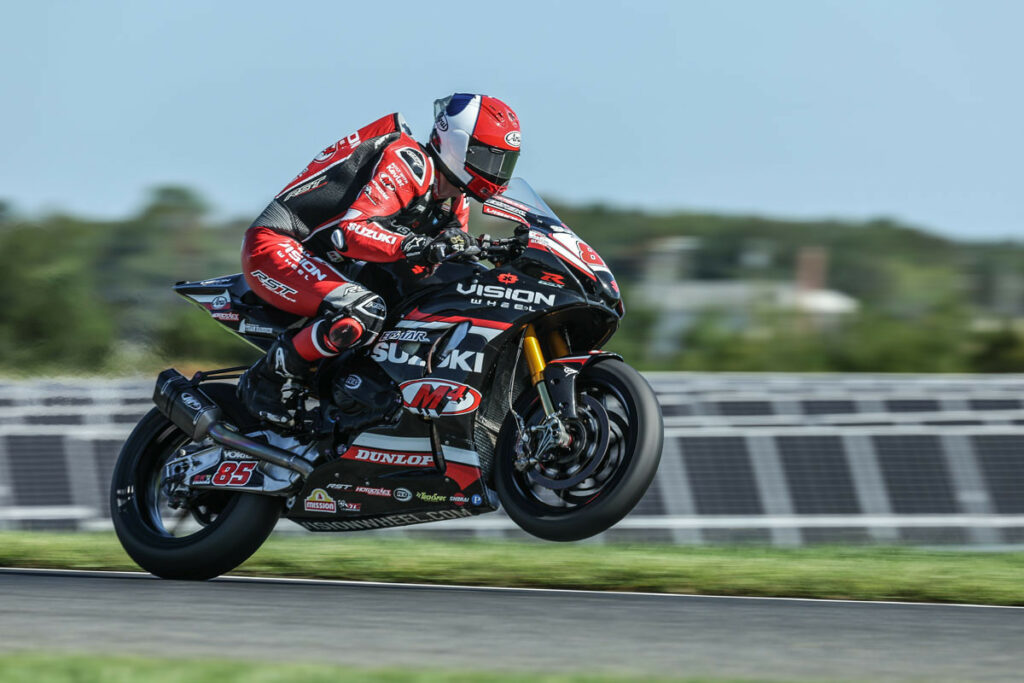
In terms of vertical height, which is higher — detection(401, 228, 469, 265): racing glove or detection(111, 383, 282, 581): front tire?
detection(401, 228, 469, 265): racing glove

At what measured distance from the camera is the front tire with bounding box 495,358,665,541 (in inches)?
225

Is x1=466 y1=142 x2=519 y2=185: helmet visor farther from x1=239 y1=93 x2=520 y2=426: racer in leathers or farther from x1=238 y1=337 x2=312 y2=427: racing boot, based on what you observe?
x1=238 y1=337 x2=312 y2=427: racing boot

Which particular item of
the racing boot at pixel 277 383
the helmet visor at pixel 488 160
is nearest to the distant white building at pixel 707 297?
the racing boot at pixel 277 383

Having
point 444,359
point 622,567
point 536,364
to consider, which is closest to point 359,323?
point 444,359

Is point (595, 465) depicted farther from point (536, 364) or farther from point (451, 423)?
point (451, 423)

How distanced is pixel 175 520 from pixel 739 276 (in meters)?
43.0

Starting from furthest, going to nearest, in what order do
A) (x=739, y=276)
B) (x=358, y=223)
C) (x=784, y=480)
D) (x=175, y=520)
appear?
(x=739, y=276) < (x=784, y=480) < (x=175, y=520) < (x=358, y=223)

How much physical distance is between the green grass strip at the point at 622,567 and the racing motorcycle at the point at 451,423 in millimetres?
774

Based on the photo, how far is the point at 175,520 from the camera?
7.12m

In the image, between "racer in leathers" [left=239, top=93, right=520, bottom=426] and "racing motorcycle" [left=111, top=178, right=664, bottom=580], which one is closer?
"racing motorcycle" [left=111, top=178, right=664, bottom=580]

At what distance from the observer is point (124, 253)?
151 ft

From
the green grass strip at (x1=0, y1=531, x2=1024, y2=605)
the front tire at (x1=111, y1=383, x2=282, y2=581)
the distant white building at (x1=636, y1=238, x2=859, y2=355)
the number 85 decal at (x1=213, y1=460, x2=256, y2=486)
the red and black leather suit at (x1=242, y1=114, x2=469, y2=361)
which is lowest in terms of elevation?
the distant white building at (x1=636, y1=238, x2=859, y2=355)

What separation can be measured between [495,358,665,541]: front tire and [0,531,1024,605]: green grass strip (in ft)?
3.52

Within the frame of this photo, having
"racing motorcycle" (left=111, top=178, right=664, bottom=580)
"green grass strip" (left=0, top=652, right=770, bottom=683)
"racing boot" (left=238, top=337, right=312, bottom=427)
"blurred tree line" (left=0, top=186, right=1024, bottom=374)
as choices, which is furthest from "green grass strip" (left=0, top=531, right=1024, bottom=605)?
"blurred tree line" (left=0, top=186, right=1024, bottom=374)
